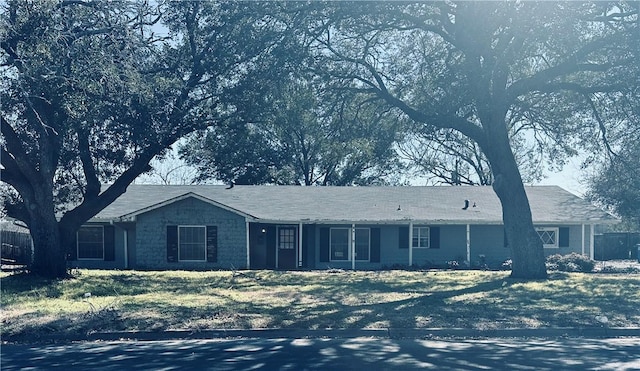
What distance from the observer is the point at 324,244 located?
97.0ft

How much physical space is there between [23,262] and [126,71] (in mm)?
16219

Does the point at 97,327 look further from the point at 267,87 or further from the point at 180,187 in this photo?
the point at 180,187

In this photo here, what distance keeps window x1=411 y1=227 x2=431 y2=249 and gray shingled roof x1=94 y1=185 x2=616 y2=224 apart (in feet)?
2.72

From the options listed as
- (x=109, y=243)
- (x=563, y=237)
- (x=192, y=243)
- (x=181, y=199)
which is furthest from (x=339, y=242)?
(x=563, y=237)

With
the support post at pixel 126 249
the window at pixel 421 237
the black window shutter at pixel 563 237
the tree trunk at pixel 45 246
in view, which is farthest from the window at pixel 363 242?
the tree trunk at pixel 45 246

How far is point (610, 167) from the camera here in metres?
20.8

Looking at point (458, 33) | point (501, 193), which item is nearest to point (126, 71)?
point (458, 33)

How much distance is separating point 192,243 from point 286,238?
4.20 meters

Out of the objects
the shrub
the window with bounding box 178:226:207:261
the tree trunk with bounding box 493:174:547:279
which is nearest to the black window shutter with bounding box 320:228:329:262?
the window with bounding box 178:226:207:261

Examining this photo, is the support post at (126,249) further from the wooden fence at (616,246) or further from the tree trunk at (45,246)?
the wooden fence at (616,246)

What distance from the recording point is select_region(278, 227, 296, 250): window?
29.5 metres

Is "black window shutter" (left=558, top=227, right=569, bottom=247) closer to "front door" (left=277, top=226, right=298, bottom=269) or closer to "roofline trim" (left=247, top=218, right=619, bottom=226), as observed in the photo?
"roofline trim" (left=247, top=218, right=619, bottom=226)

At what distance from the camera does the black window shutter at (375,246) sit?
29500mm

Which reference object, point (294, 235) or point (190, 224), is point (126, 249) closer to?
point (190, 224)
